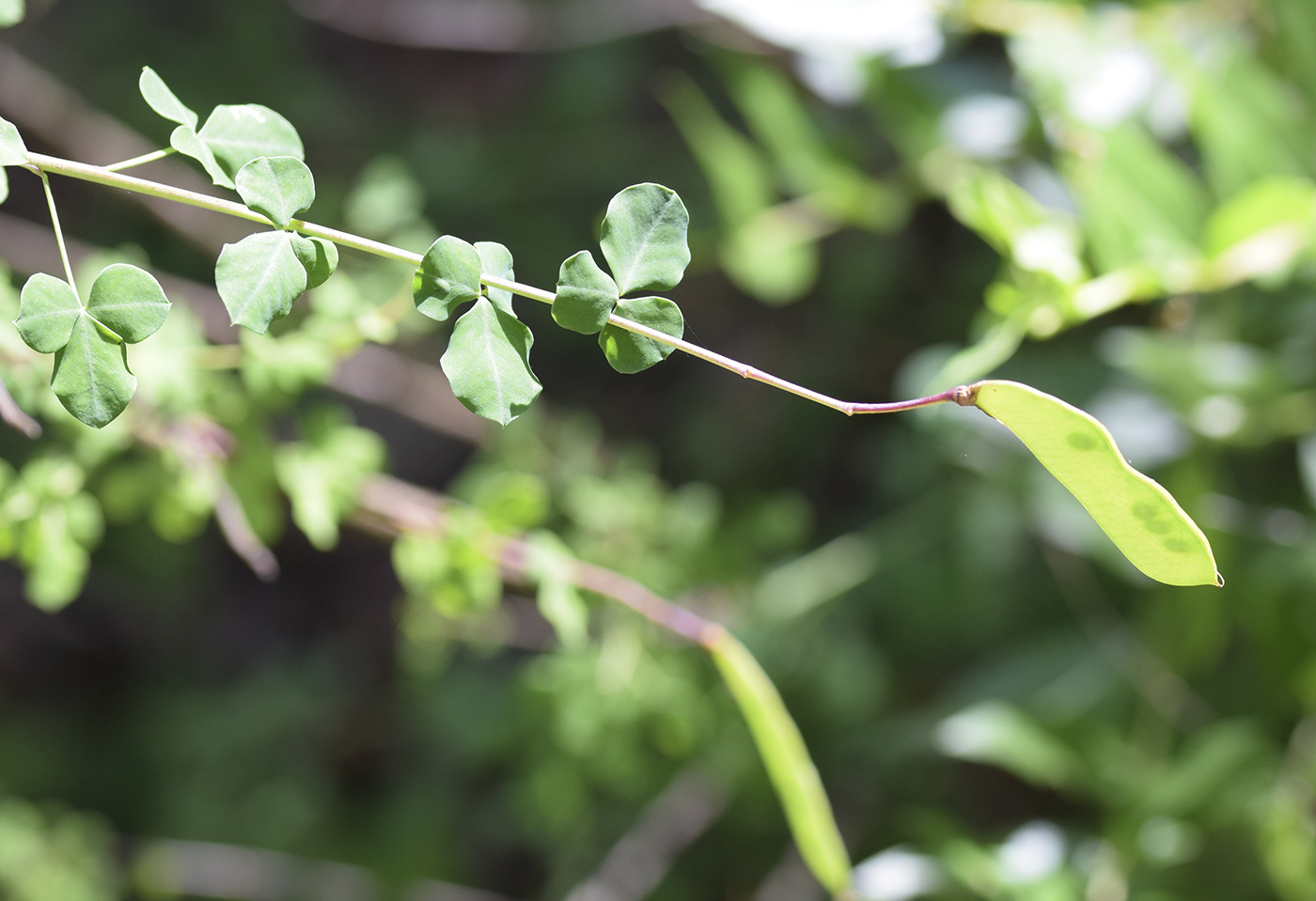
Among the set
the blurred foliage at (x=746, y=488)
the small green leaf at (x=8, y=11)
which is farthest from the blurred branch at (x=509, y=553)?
the small green leaf at (x=8, y=11)

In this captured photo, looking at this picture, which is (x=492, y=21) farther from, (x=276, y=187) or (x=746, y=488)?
(x=276, y=187)

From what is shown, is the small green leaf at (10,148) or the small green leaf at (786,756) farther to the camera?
the small green leaf at (786,756)

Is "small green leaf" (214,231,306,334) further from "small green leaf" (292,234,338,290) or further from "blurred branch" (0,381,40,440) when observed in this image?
"blurred branch" (0,381,40,440)

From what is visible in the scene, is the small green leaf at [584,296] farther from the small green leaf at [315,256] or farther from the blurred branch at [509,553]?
the blurred branch at [509,553]

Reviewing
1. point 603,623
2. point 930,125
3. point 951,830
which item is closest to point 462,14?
point 930,125

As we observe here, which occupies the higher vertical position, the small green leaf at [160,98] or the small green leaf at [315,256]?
the small green leaf at [160,98]

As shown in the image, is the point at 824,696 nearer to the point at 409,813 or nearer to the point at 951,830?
the point at 951,830

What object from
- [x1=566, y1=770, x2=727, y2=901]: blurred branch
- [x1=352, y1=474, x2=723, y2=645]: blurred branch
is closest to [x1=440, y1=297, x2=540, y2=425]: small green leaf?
[x1=352, y1=474, x2=723, y2=645]: blurred branch
